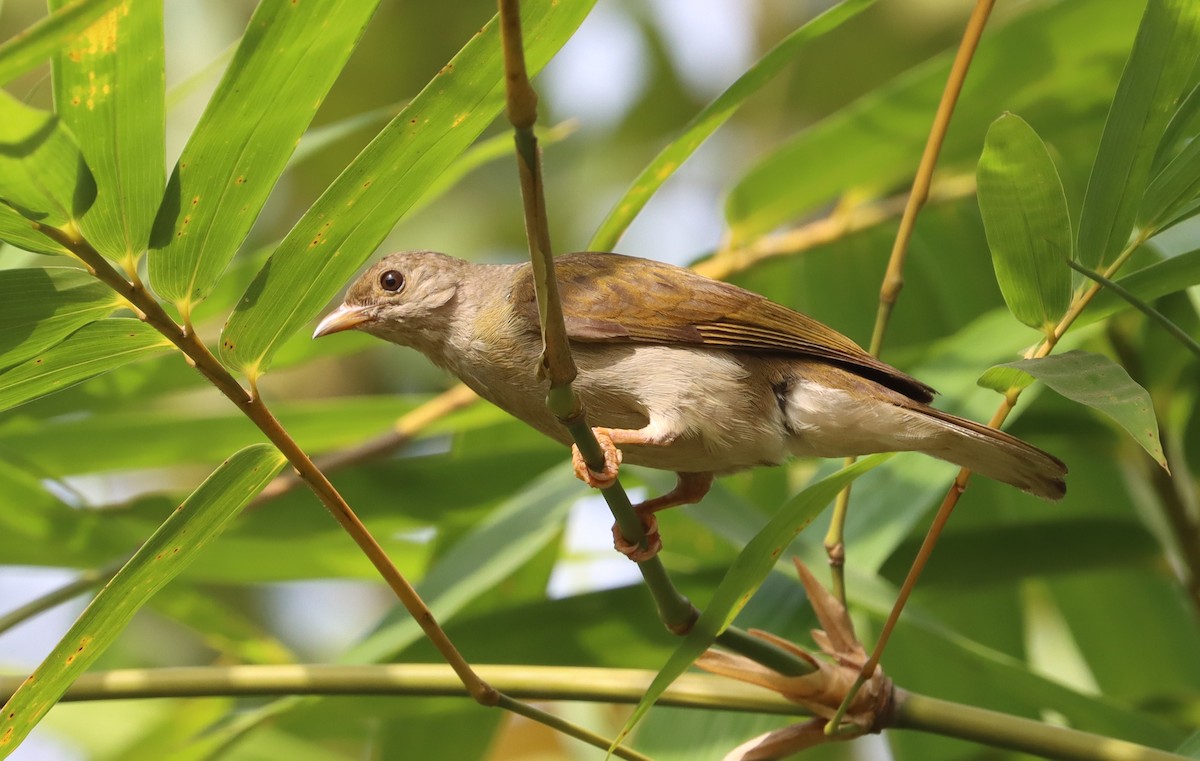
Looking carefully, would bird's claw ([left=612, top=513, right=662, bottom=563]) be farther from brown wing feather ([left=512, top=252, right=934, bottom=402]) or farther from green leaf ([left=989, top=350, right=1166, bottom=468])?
green leaf ([left=989, top=350, right=1166, bottom=468])

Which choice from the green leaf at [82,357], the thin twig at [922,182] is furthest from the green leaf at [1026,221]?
the green leaf at [82,357]

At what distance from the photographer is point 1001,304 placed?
4.09m

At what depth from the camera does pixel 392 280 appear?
11.8 ft

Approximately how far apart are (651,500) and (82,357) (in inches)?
57.9

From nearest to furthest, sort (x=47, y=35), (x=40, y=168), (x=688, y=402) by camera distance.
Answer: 1. (x=47, y=35)
2. (x=40, y=168)
3. (x=688, y=402)

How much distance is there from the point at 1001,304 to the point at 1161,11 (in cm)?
220

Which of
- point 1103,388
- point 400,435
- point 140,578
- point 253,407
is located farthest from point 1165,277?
point 400,435

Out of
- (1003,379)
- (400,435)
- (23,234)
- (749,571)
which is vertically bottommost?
(400,435)

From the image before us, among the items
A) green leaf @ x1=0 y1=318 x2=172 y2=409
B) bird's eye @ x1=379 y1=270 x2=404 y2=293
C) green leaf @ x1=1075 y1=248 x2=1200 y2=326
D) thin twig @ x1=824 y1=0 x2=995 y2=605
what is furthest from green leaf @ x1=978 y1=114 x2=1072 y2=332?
bird's eye @ x1=379 y1=270 x2=404 y2=293

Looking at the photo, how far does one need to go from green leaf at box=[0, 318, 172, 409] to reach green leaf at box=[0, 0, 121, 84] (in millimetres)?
518

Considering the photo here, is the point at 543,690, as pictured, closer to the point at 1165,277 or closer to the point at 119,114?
the point at 119,114

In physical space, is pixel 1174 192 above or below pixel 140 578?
above

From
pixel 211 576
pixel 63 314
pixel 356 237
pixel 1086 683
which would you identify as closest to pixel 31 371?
pixel 63 314

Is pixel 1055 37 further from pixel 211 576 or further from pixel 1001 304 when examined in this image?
pixel 211 576
